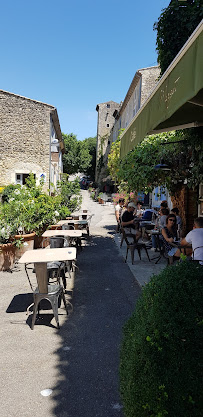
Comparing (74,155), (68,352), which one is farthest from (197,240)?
(74,155)

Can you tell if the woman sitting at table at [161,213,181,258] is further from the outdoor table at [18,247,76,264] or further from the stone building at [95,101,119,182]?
the stone building at [95,101,119,182]

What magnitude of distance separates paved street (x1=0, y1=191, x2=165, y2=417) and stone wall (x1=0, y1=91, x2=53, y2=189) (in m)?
11.5

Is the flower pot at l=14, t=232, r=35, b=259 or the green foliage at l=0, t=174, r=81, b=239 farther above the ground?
the green foliage at l=0, t=174, r=81, b=239

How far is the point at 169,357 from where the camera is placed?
1818 mm

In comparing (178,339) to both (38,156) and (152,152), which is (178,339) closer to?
(152,152)

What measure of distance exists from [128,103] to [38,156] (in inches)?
485

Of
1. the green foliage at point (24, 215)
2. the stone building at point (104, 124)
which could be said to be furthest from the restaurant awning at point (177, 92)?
the stone building at point (104, 124)

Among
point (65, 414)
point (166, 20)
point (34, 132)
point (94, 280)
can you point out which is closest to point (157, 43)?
point (166, 20)

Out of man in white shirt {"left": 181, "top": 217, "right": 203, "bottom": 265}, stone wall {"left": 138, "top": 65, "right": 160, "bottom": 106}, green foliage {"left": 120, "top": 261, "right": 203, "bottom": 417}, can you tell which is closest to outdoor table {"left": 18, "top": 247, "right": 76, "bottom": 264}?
man in white shirt {"left": 181, "top": 217, "right": 203, "bottom": 265}

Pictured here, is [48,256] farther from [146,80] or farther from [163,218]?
[146,80]

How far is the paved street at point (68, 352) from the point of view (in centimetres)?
276

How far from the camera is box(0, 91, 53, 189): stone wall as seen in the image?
16.7m

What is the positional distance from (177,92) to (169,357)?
1.66 m

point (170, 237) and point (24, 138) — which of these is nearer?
point (170, 237)
